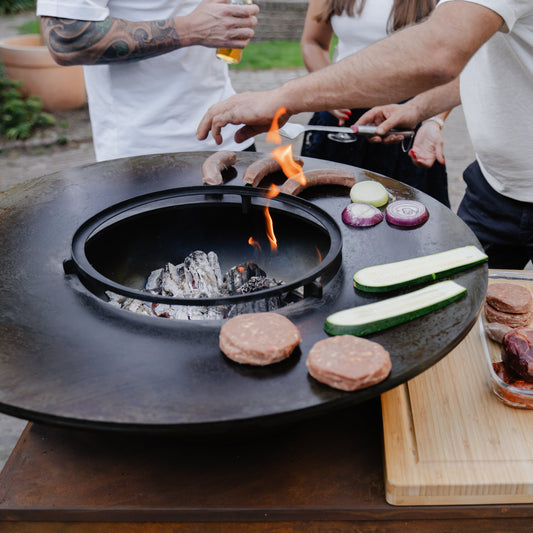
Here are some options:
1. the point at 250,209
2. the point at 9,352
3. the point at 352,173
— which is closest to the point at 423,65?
the point at 352,173

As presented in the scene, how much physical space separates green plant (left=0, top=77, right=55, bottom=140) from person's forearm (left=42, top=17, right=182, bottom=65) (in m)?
4.91

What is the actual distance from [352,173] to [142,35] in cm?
116

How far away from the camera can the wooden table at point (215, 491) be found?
1372 mm

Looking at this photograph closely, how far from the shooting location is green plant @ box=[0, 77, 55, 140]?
6770mm

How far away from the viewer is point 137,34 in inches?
93.0

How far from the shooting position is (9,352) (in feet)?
4.21

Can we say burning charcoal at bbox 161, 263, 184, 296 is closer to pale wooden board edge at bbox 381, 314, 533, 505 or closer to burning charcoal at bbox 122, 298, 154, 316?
burning charcoal at bbox 122, 298, 154, 316

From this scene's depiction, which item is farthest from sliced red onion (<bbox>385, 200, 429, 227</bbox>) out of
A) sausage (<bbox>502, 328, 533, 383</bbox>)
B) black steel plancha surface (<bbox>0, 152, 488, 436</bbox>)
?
sausage (<bbox>502, 328, 533, 383</bbox>)

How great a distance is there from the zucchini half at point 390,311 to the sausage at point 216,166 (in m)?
0.89

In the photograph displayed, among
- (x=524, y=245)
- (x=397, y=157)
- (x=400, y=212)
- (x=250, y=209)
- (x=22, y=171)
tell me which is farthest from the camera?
(x=22, y=171)

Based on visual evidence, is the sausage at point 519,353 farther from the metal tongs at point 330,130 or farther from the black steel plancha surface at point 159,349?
the metal tongs at point 330,130

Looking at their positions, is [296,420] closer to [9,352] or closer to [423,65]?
[9,352]

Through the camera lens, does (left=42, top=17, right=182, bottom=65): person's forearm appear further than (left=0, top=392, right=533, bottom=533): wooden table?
Yes

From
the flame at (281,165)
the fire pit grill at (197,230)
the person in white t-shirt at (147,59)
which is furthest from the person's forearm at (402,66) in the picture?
the person in white t-shirt at (147,59)
